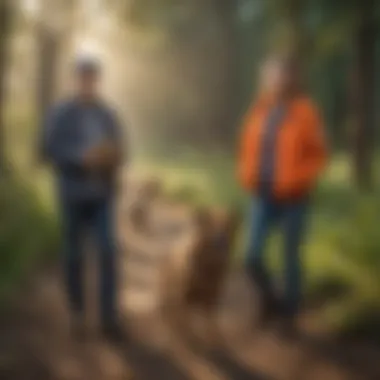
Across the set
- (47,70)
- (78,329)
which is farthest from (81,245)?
(47,70)

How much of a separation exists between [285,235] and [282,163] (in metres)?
0.15

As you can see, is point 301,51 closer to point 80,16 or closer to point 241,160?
point 241,160

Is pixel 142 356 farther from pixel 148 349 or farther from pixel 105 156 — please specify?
pixel 105 156

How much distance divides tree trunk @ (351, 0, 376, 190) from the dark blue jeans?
0.51m

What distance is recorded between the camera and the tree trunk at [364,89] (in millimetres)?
1601

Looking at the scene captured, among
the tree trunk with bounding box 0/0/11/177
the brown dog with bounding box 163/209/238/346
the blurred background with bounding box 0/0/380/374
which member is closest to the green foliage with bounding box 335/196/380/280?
A: the blurred background with bounding box 0/0/380/374

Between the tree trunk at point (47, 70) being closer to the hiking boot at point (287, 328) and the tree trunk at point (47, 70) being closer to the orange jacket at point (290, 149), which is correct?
the orange jacket at point (290, 149)

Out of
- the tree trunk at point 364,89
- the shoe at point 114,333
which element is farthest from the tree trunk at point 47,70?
the tree trunk at point 364,89

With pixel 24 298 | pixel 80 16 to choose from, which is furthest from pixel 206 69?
pixel 24 298

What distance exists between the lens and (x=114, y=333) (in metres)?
1.64

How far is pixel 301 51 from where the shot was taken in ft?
5.22

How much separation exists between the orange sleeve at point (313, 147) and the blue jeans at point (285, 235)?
0.17 ft

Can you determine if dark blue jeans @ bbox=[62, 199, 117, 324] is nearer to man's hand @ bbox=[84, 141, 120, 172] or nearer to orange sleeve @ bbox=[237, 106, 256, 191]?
man's hand @ bbox=[84, 141, 120, 172]

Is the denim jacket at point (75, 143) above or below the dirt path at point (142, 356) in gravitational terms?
above
